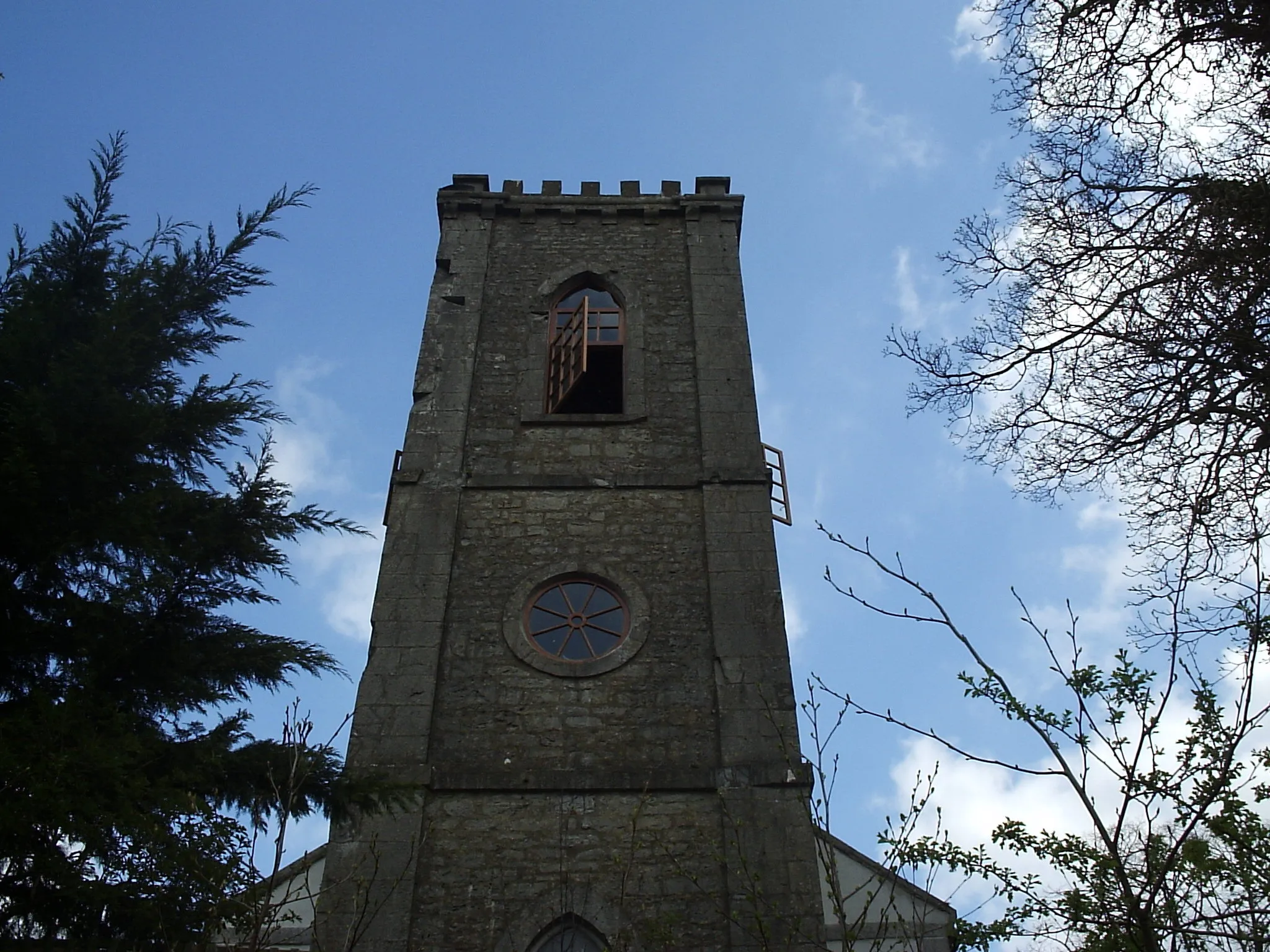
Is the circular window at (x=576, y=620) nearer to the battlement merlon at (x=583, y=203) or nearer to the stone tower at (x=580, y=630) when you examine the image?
the stone tower at (x=580, y=630)

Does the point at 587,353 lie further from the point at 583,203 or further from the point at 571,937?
the point at 571,937

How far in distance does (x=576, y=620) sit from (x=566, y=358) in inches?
152

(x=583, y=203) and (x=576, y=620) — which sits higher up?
(x=583, y=203)

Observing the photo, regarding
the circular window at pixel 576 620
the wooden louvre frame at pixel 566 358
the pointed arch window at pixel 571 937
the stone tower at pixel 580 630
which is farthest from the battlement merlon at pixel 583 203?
the pointed arch window at pixel 571 937

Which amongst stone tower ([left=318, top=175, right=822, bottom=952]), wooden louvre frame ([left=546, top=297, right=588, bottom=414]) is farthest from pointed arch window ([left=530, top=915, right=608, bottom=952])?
wooden louvre frame ([left=546, top=297, right=588, bottom=414])

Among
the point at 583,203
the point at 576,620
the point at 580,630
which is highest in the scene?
the point at 583,203

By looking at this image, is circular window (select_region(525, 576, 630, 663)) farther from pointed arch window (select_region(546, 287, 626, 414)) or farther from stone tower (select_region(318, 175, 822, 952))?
pointed arch window (select_region(546, 287, 626, 414))

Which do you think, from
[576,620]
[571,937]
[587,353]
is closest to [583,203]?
[587,353]

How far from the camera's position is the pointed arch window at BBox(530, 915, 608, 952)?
370 inches

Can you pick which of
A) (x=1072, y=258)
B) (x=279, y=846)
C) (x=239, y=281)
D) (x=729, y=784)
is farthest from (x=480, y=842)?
(x=1072, y=258)

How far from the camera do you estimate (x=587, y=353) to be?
14250 mm

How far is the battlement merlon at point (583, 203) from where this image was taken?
16203mm

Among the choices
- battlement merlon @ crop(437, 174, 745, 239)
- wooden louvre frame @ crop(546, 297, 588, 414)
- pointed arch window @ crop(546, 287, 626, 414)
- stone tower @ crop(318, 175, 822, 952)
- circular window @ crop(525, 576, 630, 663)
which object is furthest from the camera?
battlement merlon @ crop(437, 174, 745, 239)

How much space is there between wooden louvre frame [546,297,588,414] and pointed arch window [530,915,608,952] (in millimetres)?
6074
